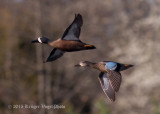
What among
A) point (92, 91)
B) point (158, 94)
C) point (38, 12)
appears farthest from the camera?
point (92, 91)

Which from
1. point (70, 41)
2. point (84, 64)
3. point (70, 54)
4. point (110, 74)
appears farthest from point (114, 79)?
point (70, 54)

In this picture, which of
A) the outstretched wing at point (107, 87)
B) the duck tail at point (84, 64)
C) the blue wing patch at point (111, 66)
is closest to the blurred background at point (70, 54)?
the outstretched wing at point (107, 87)

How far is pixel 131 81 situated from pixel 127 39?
58.3 inches

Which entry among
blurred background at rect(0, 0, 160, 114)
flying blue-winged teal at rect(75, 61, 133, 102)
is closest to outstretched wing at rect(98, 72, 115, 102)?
flying blue-winged teal at rect(75, 61, 133, 102)

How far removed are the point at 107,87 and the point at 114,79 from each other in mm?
110

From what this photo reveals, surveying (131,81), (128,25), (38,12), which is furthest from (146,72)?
(38,12)

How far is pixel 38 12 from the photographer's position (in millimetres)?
13609

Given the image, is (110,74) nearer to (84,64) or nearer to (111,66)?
(111,66)

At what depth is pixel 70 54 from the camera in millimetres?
14359

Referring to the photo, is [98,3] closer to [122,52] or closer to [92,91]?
[122,52]

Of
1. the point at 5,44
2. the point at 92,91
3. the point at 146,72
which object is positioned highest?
the point at 5,44

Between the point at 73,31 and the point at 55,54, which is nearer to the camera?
the point at 73,31

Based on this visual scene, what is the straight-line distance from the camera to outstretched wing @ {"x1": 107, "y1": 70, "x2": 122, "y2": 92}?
3.03 m

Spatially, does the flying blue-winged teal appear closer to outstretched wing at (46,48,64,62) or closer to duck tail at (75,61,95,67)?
duck tail at (75,61,95,67)
